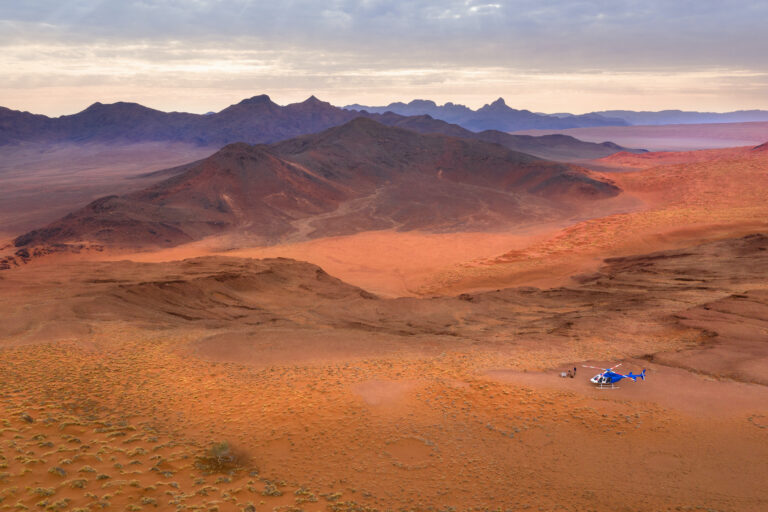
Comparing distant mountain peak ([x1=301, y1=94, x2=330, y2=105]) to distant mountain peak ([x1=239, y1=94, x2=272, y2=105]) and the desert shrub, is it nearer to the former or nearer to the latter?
distant mountain peak ([x1=239, y1=94, x2=272, y2=105])

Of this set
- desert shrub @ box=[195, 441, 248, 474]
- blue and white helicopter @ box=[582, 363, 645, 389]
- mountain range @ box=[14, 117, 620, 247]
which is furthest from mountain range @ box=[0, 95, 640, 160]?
desert shrub @ box=[195, 441, 248, 474]

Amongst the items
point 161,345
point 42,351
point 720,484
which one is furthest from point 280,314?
point 720,484

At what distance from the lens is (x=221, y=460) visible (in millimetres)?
9164

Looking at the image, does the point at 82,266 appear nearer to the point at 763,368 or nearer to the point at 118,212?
the point at 118,212

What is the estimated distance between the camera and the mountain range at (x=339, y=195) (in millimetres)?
48094

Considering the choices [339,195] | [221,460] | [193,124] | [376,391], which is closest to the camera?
[221,460]

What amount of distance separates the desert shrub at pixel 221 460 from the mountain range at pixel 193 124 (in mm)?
147708

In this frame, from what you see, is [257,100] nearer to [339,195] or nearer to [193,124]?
[193,124]

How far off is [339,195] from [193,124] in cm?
13972

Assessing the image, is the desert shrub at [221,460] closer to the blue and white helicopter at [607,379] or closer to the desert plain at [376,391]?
the desert plain at [376,391]

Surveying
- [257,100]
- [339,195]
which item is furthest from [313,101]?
[339,195]

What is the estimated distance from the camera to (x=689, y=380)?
1254cm

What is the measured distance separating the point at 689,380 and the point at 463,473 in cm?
741

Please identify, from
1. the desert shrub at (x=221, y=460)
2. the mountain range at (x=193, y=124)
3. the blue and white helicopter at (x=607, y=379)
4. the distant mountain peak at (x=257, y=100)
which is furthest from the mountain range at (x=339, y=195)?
the distant mountain peak at (x=257, y=100)
